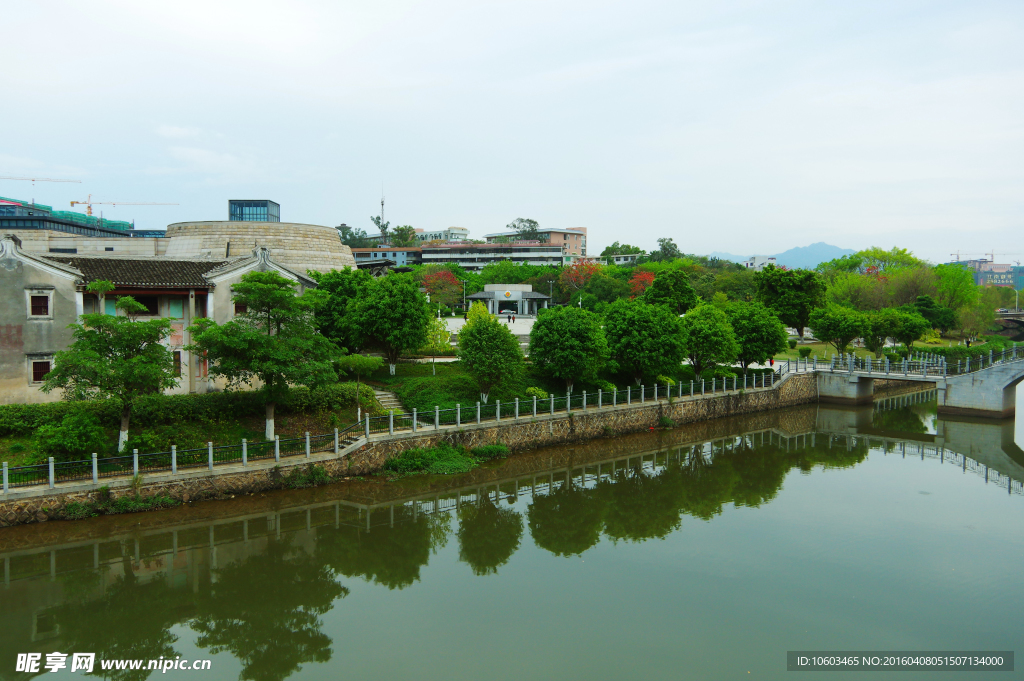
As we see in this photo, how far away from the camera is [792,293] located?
4947 cm

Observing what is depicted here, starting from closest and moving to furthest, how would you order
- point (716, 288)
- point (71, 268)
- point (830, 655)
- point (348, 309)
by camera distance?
point (830, 655), point (71, 268), point (348, 309), point (716, 288)

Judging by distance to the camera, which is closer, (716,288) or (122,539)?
(122,539)

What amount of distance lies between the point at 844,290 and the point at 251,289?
52577mm

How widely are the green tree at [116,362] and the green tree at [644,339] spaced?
1836 centimetres

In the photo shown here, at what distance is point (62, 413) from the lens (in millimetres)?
18844

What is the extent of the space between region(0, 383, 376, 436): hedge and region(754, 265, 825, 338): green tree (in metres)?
36.9

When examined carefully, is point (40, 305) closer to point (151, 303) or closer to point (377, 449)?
point (151, 303)

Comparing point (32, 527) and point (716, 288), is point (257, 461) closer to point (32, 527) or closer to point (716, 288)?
point (32, 527)

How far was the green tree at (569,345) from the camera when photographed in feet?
88.0

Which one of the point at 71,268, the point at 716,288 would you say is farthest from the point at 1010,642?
the point at 716,288

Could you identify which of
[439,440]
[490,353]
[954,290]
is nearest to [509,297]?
[490,353]

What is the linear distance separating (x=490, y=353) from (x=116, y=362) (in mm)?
12359

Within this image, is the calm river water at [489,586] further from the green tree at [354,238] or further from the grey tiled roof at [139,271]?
the green tree at [354,238]

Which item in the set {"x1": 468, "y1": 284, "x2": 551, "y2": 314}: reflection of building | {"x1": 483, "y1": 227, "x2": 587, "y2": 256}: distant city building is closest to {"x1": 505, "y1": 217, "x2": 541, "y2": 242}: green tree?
{"x1": 483, "y1": 227, "x2": 587, "y2": 256}: distant city building
